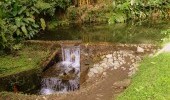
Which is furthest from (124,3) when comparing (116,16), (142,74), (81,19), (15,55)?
(142,74)

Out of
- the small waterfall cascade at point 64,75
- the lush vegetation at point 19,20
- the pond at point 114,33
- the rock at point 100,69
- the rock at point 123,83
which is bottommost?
the small waterfall cascade at point 64,75

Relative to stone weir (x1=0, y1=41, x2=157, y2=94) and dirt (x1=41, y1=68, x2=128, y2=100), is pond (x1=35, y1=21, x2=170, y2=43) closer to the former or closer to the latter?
stone weir (x1=0, y1=41, x2=157, y2=94)

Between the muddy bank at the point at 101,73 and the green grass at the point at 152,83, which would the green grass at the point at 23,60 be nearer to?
the muddy bank at the point at 101,73

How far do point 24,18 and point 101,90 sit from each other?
27.8 feet

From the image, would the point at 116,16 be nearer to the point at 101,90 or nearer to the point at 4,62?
the point at 4,62

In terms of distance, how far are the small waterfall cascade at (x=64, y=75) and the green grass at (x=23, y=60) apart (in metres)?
0.76

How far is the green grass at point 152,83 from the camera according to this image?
30.3 feet

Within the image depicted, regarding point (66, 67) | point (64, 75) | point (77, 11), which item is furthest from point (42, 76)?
point (77, 11)

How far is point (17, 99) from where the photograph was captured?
10688 millimetres

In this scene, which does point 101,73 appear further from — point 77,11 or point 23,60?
point 77,11

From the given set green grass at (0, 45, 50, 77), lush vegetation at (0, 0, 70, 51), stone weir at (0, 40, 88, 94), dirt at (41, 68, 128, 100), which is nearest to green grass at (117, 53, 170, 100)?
dirt at (41, 68, 128, 100)

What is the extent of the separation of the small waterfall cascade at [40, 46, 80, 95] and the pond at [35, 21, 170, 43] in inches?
117

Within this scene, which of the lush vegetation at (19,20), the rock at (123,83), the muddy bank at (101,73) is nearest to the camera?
the muddy bank at (101,73)

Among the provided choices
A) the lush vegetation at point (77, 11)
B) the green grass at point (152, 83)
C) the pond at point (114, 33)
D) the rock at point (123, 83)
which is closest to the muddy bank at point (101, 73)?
the rock at point (123, 83)
